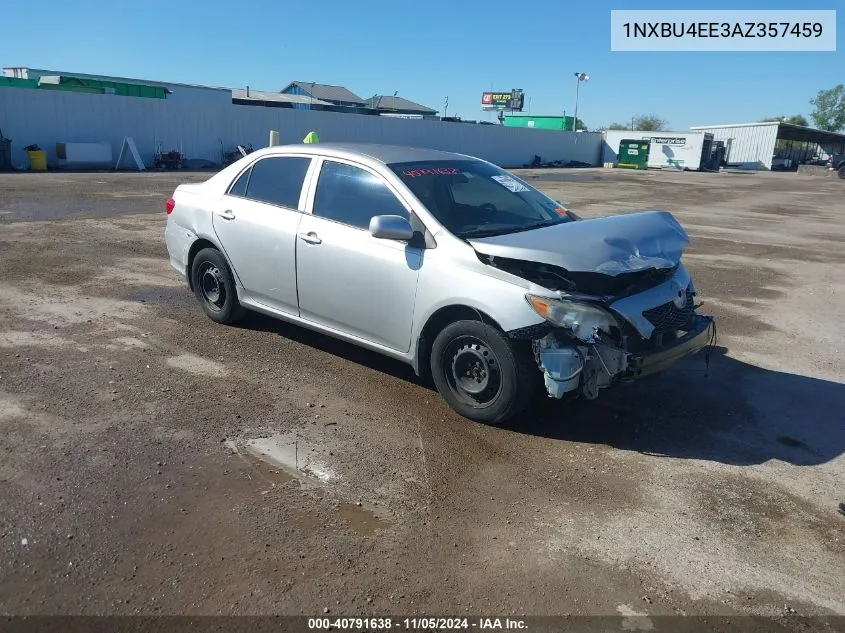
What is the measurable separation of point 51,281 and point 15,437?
424 centimetres

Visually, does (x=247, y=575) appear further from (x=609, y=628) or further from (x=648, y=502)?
(x=648, y=502)

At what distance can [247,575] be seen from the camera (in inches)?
118

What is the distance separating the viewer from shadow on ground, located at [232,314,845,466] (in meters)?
4.39

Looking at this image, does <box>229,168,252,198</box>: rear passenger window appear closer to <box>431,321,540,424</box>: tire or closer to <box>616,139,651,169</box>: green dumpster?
<box>431,321,540,424</box>: tire

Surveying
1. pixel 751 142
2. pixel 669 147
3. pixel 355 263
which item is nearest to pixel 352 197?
pixel 355 263

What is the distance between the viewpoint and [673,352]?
436cm

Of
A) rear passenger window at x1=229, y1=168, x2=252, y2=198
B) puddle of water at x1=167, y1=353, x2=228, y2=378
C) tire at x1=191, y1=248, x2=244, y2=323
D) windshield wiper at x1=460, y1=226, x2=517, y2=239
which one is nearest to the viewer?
windshield wiper at x1=460, y1=226, x2=517, y2=239

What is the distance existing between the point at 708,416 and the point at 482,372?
5.63ft

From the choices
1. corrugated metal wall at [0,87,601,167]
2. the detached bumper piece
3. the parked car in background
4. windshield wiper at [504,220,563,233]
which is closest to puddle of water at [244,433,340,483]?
the parked car in background

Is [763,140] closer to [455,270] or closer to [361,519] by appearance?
[455,270]

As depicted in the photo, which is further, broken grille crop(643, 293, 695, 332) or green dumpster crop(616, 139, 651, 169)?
green dumpster crop(616, 139, 651, 169)

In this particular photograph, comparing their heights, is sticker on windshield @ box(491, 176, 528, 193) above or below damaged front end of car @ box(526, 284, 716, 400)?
above

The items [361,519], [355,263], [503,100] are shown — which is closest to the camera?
[361,519]

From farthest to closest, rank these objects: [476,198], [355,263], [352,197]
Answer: [476,198]
[352,197]
[355,263]
